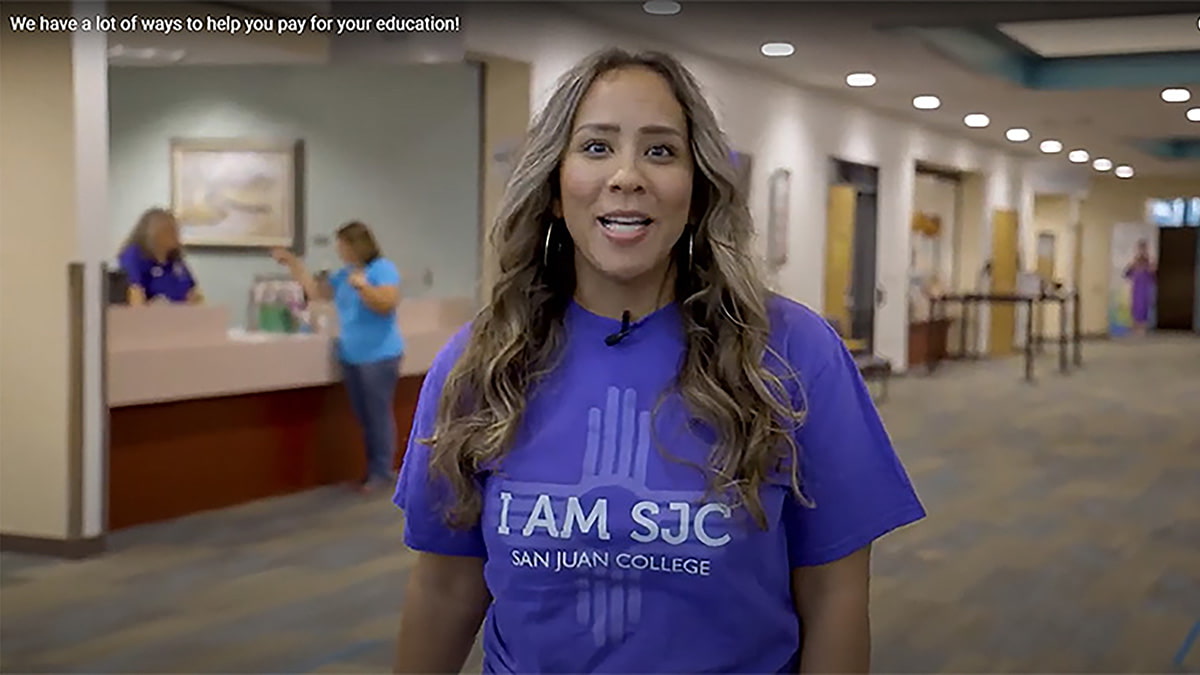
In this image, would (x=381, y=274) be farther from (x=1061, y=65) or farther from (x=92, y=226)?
(x=1061, y=65)

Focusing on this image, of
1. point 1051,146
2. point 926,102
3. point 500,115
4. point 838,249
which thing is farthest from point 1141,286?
point 500,115

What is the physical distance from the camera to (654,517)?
1455 millimetres

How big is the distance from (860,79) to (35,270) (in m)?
7.95

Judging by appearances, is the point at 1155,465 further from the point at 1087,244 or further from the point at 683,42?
the point at 1087,244

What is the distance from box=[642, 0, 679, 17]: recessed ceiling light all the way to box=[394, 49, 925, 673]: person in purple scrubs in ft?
24.3

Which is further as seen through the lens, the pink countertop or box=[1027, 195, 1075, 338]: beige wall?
box=[1027, 195, 1075, 338]: beige wall

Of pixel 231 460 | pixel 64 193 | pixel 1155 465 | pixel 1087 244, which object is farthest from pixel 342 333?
pixel 1087 244

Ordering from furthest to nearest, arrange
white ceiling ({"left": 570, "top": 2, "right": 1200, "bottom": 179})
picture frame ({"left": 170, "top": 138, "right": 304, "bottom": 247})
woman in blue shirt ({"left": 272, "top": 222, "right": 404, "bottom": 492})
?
picture frame ({"left": 170, "top": 138, "right": 304, "bottom": 247}), white ceiling ({"left": 570, "top": 2, "right": 1200, "bottom": 179}), woman in blue shirt ({"left": 272, "top": 222, "right": 404, "bottom": 492})

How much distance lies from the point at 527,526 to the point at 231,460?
239 inches

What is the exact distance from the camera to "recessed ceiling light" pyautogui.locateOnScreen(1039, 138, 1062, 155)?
60.2 ft

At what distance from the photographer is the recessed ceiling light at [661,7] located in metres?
8.80

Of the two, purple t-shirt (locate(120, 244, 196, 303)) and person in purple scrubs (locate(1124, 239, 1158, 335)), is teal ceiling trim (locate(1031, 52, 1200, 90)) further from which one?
person in purple scrubs (locate(1124, 239, 1158, 335))

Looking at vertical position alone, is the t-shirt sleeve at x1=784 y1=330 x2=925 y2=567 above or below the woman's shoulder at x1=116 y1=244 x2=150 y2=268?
below

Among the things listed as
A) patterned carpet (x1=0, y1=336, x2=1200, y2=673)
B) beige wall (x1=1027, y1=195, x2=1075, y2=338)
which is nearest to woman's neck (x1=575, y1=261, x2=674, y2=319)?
patterned carpet (x1=0, y1=336, x2=1200, y2=673)
